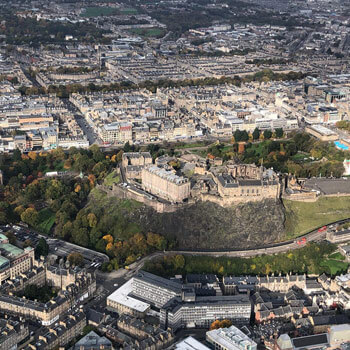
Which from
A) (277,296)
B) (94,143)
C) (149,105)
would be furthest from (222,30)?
(277,296)

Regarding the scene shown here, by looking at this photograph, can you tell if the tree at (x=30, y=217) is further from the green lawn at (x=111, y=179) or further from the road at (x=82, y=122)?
the road at (x=82, y=122)

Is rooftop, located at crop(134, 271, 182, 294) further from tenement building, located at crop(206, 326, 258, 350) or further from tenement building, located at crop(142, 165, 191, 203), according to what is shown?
tenement building, located at crop(142, 165, 191, 203)

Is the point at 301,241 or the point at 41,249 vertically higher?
the point at 301,241

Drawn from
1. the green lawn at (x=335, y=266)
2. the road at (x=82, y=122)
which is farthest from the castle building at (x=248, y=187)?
the road at (x=82, y=122)

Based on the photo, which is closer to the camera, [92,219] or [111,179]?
[92,219]

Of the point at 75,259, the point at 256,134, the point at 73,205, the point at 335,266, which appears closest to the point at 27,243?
the point at 75,259

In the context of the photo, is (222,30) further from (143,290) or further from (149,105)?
(143,290)

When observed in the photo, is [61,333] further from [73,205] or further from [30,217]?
[73,205]
